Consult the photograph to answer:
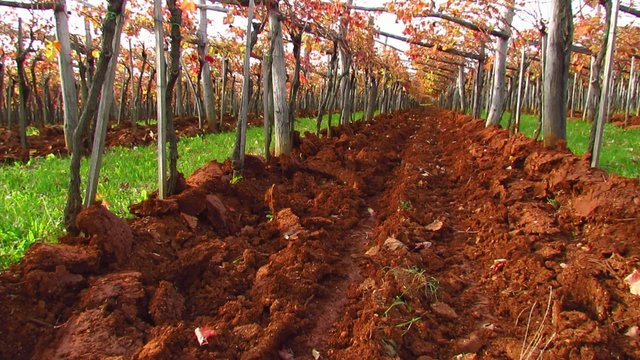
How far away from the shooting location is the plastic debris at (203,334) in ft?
7.27

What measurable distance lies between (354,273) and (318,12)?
667 centimetres

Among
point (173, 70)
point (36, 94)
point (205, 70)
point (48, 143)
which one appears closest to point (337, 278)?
point (173, 70)

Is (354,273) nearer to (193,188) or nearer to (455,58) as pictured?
(193,188)

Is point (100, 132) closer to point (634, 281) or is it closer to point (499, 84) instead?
point (634, 281)

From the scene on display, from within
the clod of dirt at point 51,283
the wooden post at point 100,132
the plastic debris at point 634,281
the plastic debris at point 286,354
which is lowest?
the plastic debris at point 286,354

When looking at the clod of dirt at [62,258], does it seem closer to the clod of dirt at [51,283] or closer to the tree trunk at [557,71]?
the clod of dirt at [51,283]

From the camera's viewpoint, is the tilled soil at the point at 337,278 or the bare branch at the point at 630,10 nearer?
the tilled soil at the point at 337,278

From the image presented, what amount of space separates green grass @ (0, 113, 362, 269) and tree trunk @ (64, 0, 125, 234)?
236 millimetres

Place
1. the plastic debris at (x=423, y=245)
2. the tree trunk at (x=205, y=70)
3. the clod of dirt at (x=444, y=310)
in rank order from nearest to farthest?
the clod of dirt at (x=444, y=310)
the plastic debris at (x=423, y=245)
the tree trunk at (x=205, y=70)

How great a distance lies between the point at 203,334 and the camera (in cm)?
228

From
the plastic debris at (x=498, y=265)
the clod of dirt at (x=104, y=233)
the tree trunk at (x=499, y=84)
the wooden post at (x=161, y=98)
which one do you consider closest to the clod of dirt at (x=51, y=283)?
the clod of dirt at (x=104, y=233)

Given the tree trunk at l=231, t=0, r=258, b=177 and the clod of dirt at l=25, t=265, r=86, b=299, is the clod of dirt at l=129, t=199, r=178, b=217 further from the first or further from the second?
the tree trunk at l=231, t=0, r=258, b=177

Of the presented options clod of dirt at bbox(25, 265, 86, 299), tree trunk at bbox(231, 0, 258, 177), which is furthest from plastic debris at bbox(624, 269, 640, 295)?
tree trunk at bbox(231, 0, 258, 177)

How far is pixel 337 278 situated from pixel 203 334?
130cm
